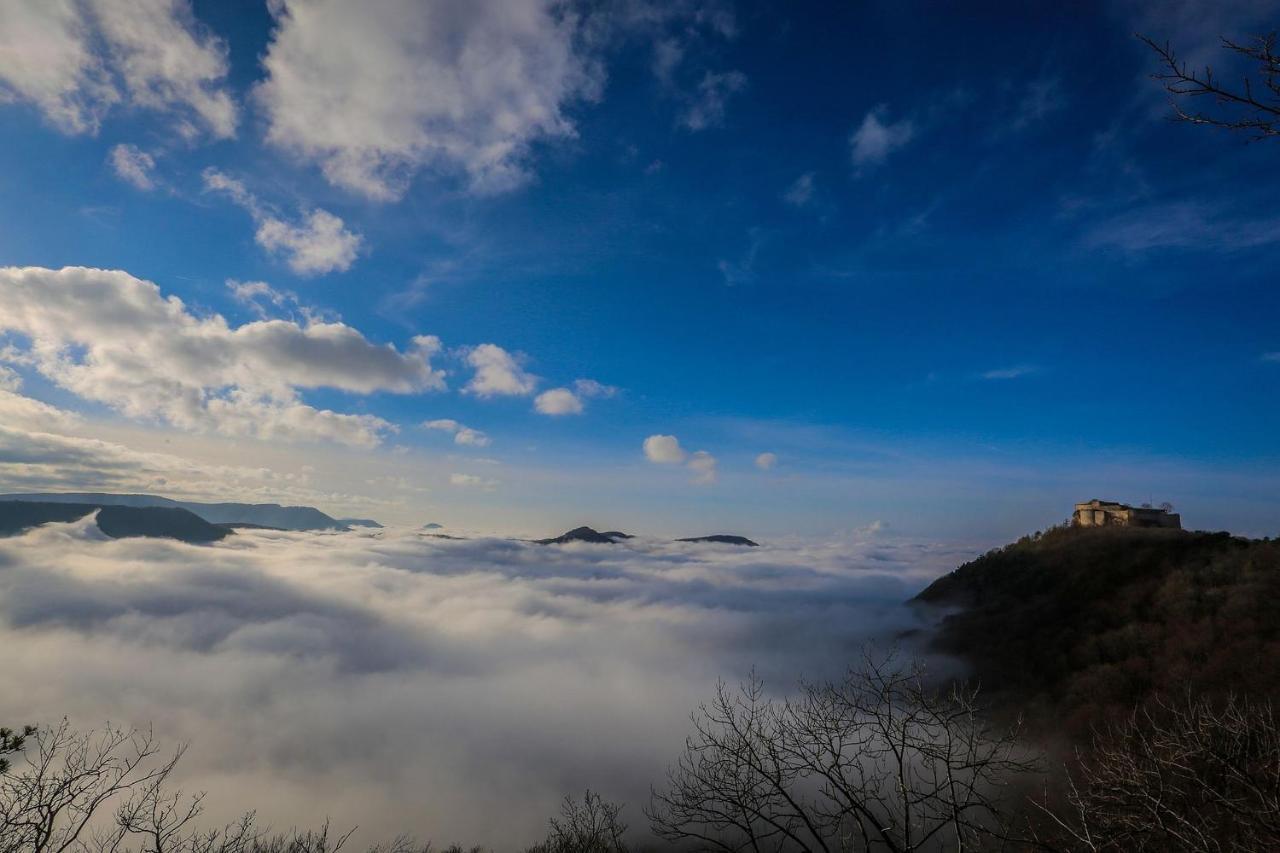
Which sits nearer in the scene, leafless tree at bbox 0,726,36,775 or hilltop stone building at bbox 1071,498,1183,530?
leafless tree at bbox 0,726,36,775

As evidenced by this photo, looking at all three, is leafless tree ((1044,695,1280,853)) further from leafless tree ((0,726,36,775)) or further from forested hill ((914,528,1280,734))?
forested hill ((914,528,1280,734))

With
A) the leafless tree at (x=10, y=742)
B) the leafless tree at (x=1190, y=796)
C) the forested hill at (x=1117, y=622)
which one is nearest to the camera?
the leafless tree at (x=1190, y=796)

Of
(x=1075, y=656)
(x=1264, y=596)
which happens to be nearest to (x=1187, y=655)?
(x=1264, y=596)

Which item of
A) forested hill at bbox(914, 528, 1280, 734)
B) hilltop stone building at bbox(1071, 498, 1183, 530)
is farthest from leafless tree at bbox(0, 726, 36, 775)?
hilltop stone building at bbox(1071, 498, 1183, 530)

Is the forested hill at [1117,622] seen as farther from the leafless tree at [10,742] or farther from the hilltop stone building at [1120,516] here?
the leafless tree at [10,742]

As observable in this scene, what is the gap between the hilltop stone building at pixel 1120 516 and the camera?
269 ft

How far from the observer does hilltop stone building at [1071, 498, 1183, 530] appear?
8206 cm

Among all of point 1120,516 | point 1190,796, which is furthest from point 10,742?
point 1120,516

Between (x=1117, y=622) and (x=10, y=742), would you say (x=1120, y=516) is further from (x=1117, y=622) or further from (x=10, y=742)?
(x=10, y=742)

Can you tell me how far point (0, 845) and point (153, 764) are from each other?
9685 inches

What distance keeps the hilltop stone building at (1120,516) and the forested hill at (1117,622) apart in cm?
634

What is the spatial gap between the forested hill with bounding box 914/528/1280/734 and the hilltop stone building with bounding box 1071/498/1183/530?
634cm

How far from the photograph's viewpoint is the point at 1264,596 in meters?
49.2

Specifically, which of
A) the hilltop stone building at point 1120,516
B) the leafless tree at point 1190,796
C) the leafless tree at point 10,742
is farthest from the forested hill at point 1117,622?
the leafless tree at point 10,742
